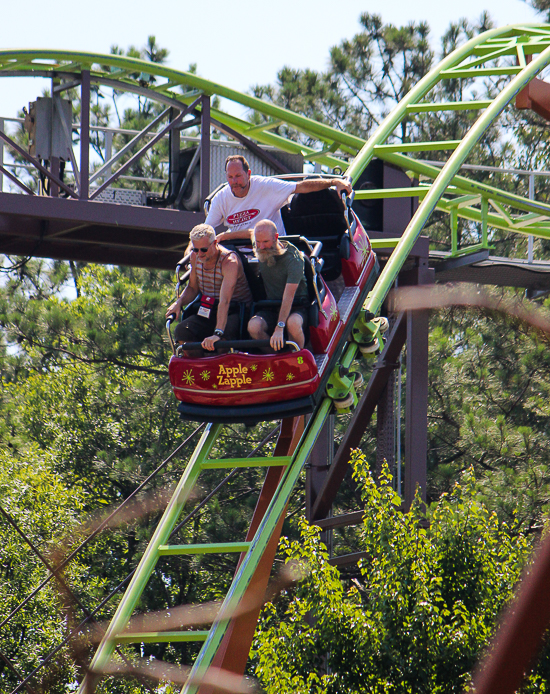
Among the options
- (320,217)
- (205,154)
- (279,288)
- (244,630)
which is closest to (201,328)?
(279,288)

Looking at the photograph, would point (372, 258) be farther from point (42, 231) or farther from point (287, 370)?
point (42, 231)

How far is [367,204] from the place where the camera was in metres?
8.77

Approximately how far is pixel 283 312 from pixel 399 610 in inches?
86.5

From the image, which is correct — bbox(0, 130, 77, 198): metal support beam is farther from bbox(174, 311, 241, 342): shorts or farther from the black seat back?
bbox(174, 311, 241, 342): shorts

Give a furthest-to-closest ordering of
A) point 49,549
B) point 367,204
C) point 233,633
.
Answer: point 49,549
point 367,204
point 233,633

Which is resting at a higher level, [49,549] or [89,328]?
[89,328]

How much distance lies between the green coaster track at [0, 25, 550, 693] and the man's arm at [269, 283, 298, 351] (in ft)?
1.90

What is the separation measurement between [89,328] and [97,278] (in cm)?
227

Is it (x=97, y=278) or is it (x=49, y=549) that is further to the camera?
(x=97, y=278)

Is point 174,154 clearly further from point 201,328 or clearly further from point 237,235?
point 201,328

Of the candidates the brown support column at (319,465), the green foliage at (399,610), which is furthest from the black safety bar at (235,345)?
the brown support column at (319,465)

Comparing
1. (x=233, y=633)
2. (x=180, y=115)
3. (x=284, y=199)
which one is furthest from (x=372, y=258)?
(x=180, y=115)

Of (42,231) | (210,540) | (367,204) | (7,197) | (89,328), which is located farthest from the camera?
(89,328)

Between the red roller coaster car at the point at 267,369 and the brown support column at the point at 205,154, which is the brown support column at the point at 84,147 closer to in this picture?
the brown support column at the point at 205,154
